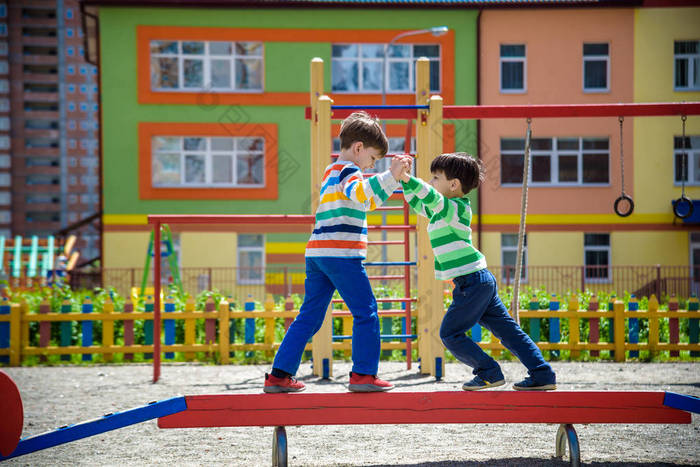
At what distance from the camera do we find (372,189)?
3.46 m

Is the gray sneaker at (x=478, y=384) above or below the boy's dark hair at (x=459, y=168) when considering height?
below

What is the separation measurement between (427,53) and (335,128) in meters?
3.51

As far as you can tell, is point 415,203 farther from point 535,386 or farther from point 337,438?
point 337,438

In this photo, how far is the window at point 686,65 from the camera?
20.4 metres

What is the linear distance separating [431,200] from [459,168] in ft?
1.10

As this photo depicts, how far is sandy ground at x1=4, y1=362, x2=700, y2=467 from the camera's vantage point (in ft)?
13.7

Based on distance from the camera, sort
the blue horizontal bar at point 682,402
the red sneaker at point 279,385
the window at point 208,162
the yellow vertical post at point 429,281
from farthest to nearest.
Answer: the window at point 208,162
the yellow vertical post at point 429,281
the red sneaker at point 279,385
the blue horizontal bar at point 682,402

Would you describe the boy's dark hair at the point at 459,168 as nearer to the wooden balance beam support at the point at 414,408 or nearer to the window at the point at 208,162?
the wooden balance beam support at the point at 414,408

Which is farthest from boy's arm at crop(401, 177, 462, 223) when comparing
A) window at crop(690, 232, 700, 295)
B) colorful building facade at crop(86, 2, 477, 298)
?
window at crop(690, 232, 700, 295)

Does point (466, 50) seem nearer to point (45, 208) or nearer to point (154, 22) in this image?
point (154, 22)

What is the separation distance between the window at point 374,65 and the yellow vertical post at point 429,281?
13527mm

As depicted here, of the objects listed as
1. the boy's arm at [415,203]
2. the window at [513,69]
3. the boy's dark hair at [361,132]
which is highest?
the window at [513,69]

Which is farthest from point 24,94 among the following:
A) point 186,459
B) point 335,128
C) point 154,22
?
point 186,459

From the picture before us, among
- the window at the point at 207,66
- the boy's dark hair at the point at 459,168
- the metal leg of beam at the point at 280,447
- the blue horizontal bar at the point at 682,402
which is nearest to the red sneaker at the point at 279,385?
the metal leg of beam at the point at 280,447
